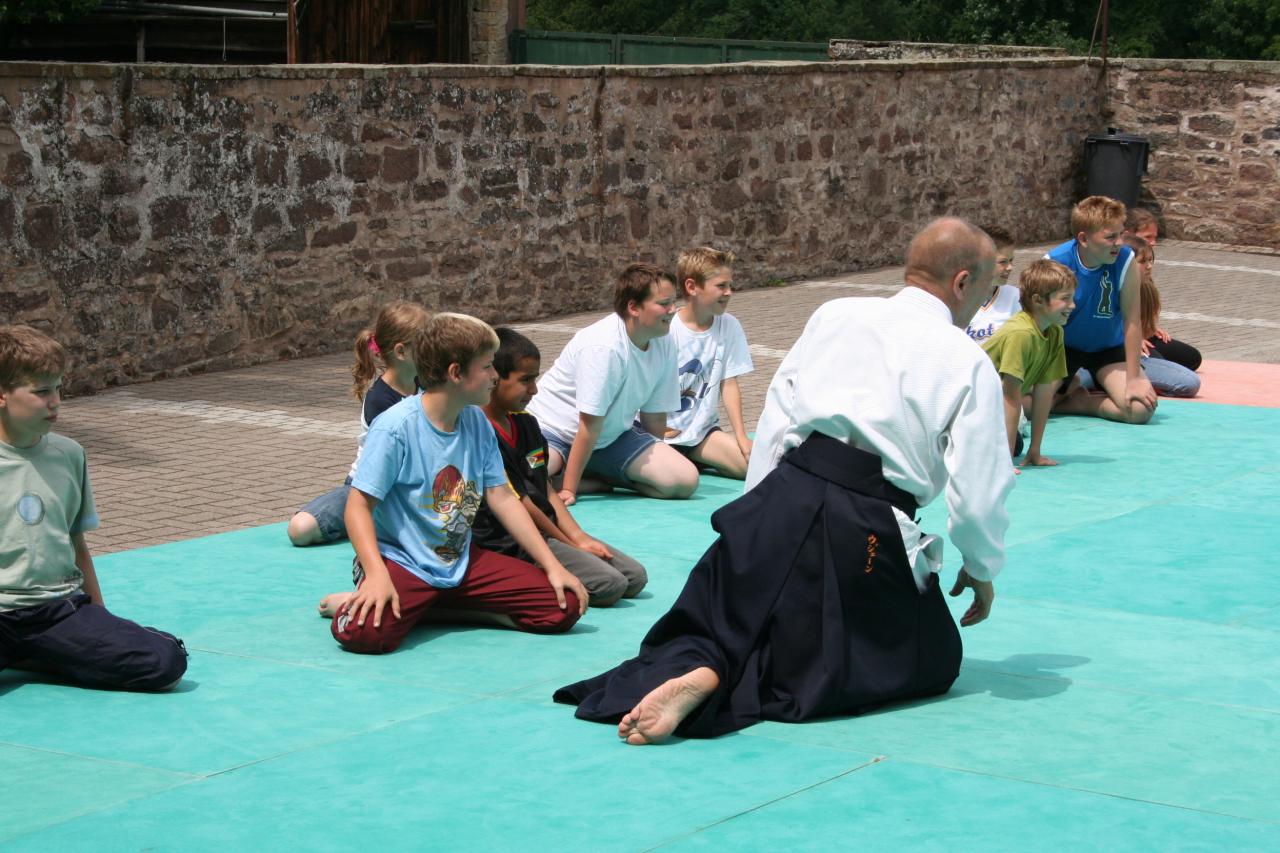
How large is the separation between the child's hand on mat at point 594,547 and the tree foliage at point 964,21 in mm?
28422

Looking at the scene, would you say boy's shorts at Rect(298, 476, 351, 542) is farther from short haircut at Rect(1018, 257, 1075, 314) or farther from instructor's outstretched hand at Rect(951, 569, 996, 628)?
short haircut at Rect(1018, 257, 1075, 314)

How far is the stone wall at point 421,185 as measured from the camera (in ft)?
34.2

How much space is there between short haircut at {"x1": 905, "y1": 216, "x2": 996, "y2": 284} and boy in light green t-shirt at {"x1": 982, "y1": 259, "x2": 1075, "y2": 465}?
3822 millimetres

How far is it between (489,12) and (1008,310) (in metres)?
13.1

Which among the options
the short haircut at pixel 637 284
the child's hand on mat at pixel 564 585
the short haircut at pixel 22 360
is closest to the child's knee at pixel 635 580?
the child's hand on mat at pixel 564 585

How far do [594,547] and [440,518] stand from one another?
0.74 m

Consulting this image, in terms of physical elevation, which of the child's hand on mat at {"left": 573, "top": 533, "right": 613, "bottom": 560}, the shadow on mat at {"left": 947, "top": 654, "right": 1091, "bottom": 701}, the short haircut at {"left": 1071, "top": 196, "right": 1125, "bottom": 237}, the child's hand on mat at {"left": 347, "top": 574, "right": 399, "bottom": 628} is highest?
the short haircut at {"left": 1071, "top": 196, "right": 1125, "bottom": 237}

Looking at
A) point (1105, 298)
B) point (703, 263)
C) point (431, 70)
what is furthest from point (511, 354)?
point (431, 70)

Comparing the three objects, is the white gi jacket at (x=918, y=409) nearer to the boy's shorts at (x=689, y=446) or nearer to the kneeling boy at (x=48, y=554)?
the kneeling boy at (x=48, y=554)

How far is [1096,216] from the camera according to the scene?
967cm

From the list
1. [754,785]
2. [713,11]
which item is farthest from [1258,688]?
[713,11]

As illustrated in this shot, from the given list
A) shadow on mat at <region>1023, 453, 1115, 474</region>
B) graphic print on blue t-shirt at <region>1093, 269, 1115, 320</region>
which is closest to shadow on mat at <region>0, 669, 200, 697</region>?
shadow on mat at <region>1023, 453, 1115, 474</region>

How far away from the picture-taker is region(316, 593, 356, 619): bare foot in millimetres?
5698

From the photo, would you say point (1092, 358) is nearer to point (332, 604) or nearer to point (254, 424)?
point (254, 424)
